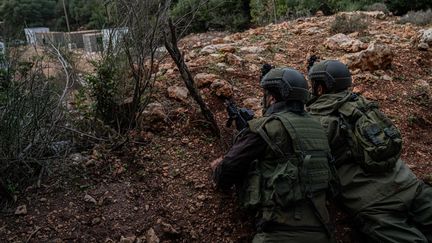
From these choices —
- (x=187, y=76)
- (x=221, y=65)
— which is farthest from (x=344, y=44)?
(x=187, y=76)

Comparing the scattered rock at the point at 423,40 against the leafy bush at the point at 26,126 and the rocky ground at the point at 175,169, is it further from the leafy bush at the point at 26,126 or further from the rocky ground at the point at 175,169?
the leafy bush at the point at 26,126

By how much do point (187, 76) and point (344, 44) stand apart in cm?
328

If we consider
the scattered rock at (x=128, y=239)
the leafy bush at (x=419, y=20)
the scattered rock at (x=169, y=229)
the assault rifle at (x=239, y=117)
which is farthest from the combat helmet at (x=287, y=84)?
the leafy bush at (x=419, y=20)

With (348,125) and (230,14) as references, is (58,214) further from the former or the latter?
(230,14)

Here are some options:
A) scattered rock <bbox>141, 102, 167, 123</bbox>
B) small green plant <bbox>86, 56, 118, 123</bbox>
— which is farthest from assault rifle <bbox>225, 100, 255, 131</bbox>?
small green plant <bbox>86, 56, 118, 123</bbox>

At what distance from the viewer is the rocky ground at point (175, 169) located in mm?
2840

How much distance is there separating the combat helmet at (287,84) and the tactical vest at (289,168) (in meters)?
0.12

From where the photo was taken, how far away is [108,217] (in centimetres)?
291

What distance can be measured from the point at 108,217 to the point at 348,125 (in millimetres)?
1804

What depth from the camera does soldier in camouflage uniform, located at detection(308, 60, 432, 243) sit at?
9.37 ft

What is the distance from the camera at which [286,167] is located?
95.9 inches

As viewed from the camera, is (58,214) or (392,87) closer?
(58,214)

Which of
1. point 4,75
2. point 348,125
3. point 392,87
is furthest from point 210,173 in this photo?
point 392,87

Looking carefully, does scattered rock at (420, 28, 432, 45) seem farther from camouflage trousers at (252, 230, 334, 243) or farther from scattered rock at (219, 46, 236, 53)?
camouflage trousers at (252, 230, 334, 243)
